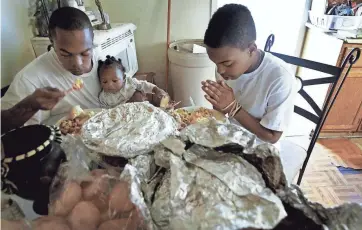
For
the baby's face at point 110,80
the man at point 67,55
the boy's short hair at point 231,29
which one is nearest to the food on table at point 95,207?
the man at point 67,55

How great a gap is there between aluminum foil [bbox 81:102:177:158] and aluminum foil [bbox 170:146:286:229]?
117 mm

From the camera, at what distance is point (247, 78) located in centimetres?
99

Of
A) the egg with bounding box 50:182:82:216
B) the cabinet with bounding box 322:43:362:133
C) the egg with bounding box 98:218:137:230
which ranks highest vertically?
the egg with bounding box 50:182:82:216

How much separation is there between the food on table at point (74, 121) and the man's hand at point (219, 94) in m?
0.38

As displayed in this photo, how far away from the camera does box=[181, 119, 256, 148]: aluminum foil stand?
52 centimetres

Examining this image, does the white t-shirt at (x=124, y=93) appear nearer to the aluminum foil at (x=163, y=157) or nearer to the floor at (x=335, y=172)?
the aluminum foil at (x=163, y=157)

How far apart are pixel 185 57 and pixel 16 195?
1.70 meters

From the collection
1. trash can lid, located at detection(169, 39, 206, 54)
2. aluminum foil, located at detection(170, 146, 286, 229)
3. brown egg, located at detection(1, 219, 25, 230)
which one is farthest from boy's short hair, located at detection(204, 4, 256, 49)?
trash can lid, located at detection(169, 39, 206, 54)

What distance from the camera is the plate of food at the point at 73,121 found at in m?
0.76

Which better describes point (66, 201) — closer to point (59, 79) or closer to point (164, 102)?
point (59, 79)

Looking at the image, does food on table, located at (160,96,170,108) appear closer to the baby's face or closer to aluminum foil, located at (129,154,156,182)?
the baby's face

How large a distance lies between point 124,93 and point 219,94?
469mm

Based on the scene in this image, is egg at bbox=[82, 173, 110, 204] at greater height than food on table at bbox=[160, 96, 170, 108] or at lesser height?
greater

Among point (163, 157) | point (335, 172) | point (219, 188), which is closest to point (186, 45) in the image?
point (335, 172)
